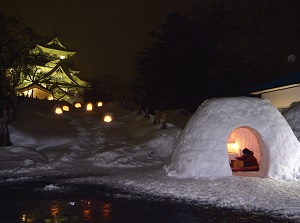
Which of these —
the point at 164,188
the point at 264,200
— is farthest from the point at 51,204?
the point at 264,200

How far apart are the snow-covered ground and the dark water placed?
1.85 ft

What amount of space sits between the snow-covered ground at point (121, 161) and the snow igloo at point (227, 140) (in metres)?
0.42

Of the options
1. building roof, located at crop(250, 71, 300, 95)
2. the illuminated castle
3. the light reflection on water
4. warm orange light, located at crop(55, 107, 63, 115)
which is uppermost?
the illuminated castle

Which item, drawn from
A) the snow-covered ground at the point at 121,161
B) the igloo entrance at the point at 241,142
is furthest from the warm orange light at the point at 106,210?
the igloo entrance at the point at 241,142

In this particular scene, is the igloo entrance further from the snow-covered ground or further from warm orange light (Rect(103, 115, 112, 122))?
warm orange light (Rect(103, 115, 112, 122))

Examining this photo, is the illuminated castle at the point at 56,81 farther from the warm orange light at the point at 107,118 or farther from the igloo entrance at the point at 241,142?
the igloo entrance at the point at 241,142

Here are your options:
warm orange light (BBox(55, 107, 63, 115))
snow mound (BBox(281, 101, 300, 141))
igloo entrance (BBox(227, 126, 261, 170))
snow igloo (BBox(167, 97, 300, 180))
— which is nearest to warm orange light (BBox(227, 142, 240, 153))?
igloo entrance (BBox(227, 126, 261, 170))

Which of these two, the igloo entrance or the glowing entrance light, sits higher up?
the glowing entrance light

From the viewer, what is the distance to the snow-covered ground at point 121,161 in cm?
798

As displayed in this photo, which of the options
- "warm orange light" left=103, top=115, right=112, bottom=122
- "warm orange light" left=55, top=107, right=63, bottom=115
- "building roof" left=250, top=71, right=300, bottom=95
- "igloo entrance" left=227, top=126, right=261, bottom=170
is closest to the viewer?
"igloo entrance" left=227, top=126, right=261, bottom=170

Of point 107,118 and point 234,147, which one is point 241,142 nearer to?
point 234,147

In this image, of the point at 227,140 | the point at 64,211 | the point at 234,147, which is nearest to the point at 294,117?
the point at 234,147

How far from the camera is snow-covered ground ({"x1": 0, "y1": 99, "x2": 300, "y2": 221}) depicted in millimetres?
7984

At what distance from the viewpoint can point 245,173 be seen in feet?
37.4
